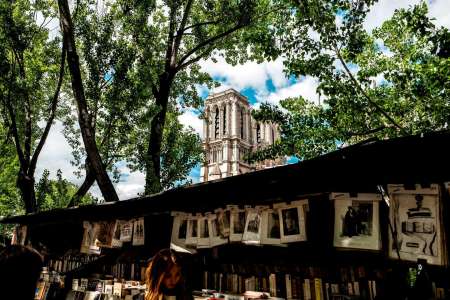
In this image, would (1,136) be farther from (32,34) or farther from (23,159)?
(32,34)

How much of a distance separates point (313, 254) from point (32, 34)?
655 inches

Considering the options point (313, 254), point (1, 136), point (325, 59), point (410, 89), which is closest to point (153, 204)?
point (313, 254)

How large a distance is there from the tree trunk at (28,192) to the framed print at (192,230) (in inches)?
450

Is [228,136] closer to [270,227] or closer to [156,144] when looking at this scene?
[156,144]

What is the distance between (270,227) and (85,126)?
27.1 feet

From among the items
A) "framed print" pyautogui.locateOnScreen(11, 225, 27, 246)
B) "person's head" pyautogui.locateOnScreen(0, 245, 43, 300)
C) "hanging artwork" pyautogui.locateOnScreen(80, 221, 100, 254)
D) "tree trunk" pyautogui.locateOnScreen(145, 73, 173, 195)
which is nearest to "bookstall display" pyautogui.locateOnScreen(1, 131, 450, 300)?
"hanging artwork" pyautogui.locateOnScreen(80, 221, 100, 254)

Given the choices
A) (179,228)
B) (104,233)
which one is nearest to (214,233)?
(179,228)

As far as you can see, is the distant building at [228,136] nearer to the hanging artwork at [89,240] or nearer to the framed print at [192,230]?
the hanging artwork at [89,240]

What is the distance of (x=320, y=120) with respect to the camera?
12977 millimetres

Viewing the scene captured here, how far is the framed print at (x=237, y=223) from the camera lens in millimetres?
5203

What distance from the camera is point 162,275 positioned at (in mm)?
4145

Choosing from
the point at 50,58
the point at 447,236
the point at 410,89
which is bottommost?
the point at 447,236

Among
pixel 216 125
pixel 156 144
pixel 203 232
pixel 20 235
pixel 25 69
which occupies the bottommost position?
pixel 20 235

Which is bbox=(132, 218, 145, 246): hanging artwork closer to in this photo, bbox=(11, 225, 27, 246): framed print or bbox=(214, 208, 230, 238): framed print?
bbox=(214, 208, 230, 238): framed print
